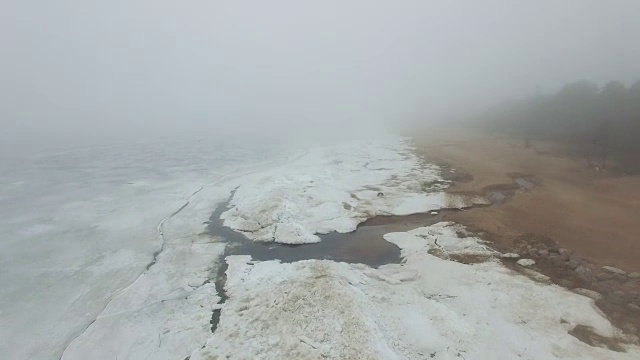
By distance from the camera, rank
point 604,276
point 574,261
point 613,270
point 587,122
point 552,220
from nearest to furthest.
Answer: point 604,276 < point 613,270 < point 574,261 < point 552,220 < point 587,122

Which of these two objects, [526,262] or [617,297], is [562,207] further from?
[617,297]

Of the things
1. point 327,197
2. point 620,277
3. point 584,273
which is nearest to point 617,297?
point 584,273

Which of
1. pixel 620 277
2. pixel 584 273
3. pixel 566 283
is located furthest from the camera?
pixel 584 273

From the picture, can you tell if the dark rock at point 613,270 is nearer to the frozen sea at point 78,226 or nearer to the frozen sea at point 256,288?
the frozen sea at point 256,288

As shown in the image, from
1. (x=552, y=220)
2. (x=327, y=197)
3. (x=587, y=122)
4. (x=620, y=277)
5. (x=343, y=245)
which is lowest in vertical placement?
(x=620, y=277)

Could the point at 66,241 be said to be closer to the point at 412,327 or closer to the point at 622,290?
the point at 412,327

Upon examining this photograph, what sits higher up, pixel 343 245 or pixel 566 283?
pixel 343 245

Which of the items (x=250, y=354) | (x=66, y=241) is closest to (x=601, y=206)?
(x=250, y=354)

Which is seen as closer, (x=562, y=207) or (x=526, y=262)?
(x=526, y=262)

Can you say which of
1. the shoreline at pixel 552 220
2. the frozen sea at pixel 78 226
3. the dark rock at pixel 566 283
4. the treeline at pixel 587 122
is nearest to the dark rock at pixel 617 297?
the shoreline at pixel 552 220
